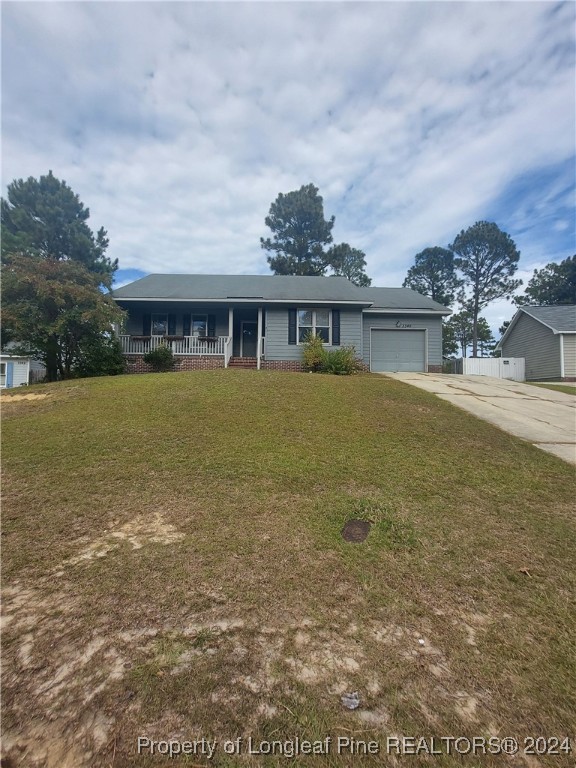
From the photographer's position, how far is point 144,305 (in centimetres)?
1620

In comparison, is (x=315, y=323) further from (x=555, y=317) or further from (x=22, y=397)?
(x=555, y=317)

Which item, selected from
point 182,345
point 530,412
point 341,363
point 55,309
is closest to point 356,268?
point 341,363

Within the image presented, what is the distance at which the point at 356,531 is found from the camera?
130 inches

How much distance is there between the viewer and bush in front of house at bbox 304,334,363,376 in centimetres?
1349

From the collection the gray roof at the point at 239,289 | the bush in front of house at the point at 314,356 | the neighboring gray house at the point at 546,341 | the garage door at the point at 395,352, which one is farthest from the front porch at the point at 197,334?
the neighboring gray house at the point at 546,341

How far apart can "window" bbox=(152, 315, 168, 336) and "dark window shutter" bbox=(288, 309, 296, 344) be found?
5821mm

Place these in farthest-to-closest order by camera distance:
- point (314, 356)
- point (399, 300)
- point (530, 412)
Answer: point (399, 300)
point (314, 356)
point (530, 412)

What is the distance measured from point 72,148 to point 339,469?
14.3m

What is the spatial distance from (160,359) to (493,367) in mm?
18591

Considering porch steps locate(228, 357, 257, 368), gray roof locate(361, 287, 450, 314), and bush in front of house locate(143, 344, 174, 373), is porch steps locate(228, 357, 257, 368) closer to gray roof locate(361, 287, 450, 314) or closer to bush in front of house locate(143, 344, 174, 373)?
bush in front of house locate(143, 344, 174, 373)

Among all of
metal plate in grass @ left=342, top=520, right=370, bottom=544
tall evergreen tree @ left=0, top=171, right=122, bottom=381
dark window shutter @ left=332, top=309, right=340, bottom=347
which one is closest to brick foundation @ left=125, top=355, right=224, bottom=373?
tall evergreen tree @ left=0, top=171, right=122, bottom=381

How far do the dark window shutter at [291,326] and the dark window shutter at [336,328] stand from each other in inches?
68.1

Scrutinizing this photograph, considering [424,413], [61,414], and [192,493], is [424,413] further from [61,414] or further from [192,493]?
[61,414]

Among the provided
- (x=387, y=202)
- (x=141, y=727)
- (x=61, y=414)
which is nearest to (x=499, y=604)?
(x=141, y=727)
